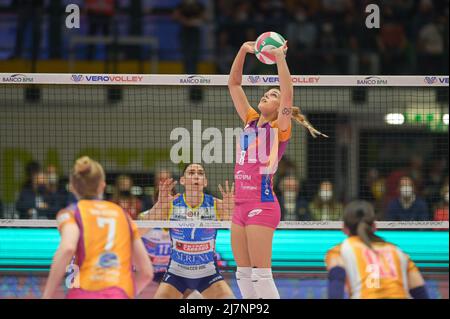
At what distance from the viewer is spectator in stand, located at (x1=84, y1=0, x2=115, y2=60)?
756 inches

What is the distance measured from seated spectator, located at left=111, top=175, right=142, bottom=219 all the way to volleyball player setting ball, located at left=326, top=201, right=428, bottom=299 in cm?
682

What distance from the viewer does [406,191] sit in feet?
50.0

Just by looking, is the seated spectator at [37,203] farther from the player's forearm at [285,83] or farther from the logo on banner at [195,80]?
the player's forearm at [285,83]

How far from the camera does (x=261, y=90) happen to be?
15.7 m

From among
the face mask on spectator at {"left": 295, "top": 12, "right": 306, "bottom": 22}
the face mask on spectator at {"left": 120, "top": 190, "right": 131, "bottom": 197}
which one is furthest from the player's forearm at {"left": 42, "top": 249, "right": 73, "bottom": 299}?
the face mask on spectator at {"left": 295, "top": 12, "right": 306, "bottom": 22}

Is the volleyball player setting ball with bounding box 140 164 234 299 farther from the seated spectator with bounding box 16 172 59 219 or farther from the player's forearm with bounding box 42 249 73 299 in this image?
the seated spectator with bounding box 16 172 59 219

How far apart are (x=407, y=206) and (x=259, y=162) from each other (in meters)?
5.87

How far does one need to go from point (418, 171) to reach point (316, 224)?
7317 millimetres

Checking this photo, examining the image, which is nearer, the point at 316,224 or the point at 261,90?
the point at 316,224

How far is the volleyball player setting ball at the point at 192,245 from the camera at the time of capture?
10.2m

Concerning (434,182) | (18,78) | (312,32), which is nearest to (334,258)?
(18,78)

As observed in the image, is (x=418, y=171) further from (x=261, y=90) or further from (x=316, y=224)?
(x=316, y=224)

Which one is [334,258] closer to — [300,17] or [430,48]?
[430,48]
